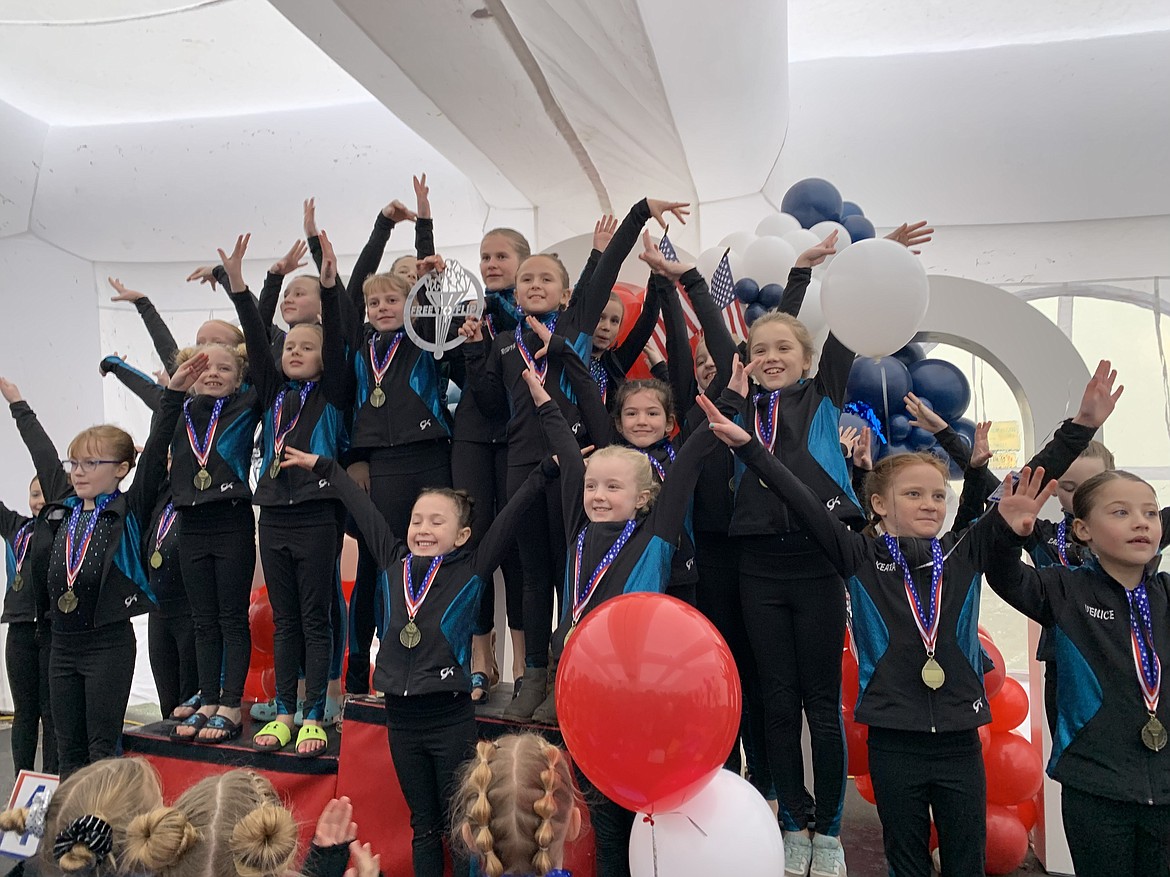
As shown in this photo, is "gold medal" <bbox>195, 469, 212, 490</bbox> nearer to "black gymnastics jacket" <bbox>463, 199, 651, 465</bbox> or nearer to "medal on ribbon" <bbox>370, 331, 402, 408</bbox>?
"medal on ribbon" <bbox>370, 331, 402, 408</bbox>

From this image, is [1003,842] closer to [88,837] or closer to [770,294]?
[770,294]

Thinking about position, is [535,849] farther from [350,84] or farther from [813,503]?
[350,84]

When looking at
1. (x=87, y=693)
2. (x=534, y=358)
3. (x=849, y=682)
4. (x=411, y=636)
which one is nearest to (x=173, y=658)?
(x=87, y=693)

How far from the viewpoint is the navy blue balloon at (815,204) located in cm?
387

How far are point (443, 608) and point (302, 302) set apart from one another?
1361mm

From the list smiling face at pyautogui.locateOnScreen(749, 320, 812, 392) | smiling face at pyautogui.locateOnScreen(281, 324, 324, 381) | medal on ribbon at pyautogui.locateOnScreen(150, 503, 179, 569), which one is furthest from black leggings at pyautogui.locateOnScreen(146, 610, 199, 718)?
smiling face at pyautogui.locateOnScreen(749, 320, 812, 392)

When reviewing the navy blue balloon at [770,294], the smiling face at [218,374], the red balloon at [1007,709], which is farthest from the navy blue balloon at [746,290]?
the smiling face at [218,374]

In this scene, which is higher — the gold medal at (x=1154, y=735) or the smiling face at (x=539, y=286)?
the smiling face at (x=539, y=286)

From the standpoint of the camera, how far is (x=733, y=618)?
8.63ft

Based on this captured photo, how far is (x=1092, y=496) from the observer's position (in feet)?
6.63

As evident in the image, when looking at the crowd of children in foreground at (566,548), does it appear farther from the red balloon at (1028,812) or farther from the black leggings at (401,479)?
the red balloon at (1028,812)

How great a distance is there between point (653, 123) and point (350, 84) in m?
2.47

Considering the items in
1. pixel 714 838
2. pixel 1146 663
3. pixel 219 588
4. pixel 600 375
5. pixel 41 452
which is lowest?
pixel 714 838

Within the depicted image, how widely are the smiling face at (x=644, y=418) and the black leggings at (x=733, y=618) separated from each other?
13.5 inches
